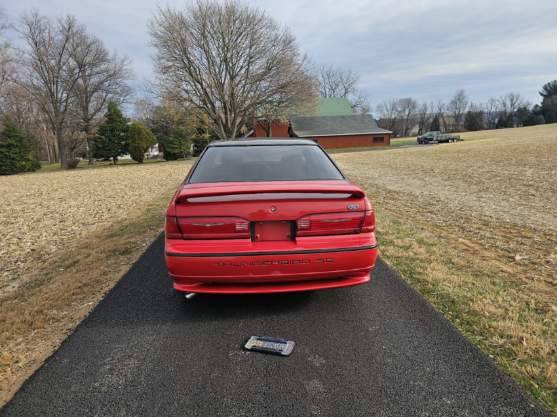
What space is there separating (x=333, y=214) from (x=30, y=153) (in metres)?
41.8

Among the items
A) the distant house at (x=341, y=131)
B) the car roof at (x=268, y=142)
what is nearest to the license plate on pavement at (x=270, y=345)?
the car roof at (x=268, y=142)

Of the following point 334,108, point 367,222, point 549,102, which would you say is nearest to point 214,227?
point 367,222

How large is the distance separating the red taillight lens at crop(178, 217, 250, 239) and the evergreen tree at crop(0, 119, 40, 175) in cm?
3897

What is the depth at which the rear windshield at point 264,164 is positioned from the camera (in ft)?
11.2

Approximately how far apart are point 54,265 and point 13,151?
36051mm

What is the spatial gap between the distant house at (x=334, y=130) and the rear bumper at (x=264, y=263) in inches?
1898

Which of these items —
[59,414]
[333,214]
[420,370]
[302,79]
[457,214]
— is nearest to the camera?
[59,414]

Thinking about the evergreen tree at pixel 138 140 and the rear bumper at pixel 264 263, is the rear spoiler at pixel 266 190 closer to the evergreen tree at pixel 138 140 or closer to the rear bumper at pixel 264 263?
the rear bumper at pixel 264 263

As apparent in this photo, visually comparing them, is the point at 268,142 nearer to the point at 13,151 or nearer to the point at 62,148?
the point at 13,151

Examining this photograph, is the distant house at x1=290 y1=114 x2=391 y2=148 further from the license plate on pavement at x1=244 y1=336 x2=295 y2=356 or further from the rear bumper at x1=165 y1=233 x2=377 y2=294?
the license plate on pavement at x1=244 y1=336 x2=295 y2=356

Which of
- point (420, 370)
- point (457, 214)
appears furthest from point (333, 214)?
point (457, 214)

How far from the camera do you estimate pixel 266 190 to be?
9.53ft

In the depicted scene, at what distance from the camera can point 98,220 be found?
8461 millimetres

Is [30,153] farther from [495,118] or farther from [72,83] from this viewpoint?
[495,118]
